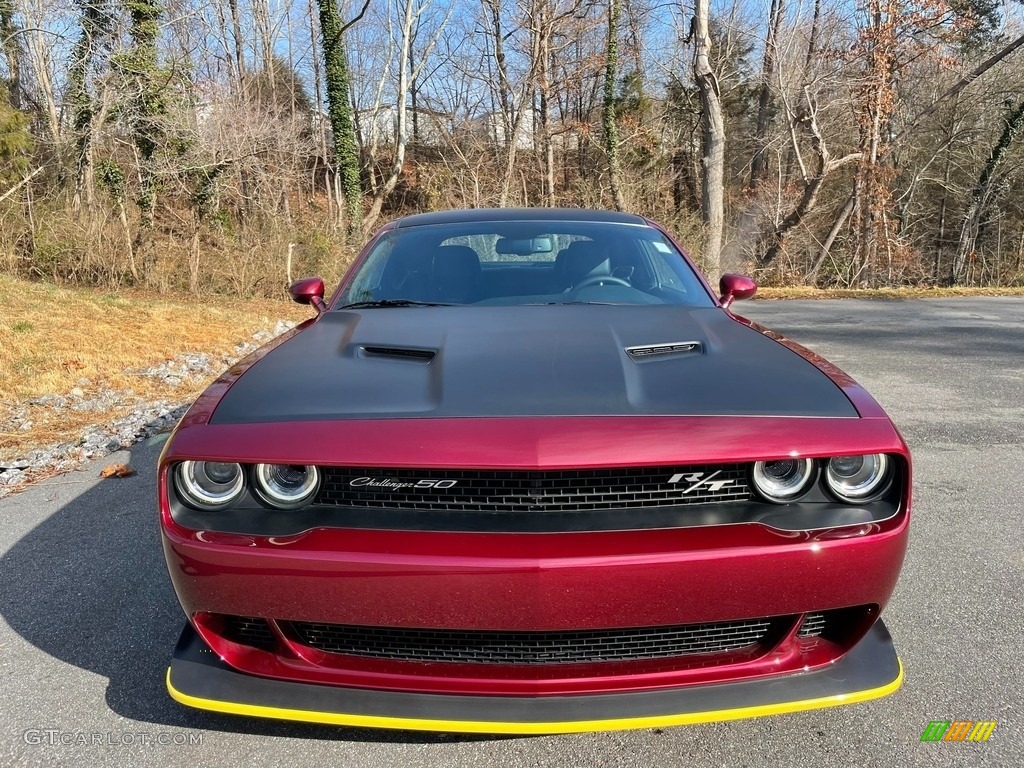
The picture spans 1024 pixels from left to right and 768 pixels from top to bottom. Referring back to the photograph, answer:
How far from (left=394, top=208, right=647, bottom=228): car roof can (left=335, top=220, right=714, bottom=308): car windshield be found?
57 mm

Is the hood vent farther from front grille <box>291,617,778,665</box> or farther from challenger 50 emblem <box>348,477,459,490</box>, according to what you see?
front grille <box>291,617,778,665</box>

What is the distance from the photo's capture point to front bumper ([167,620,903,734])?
4.91ft

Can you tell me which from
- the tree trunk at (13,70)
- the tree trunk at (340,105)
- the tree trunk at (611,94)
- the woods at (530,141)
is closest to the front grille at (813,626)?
the woods at (530,141)

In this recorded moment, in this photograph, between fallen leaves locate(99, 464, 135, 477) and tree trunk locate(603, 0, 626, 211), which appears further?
tree trunk locate(603, 0, 626, 211)

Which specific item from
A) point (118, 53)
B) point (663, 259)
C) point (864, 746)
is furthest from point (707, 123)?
point (864, 746)

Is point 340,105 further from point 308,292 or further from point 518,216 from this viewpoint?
point 308,292

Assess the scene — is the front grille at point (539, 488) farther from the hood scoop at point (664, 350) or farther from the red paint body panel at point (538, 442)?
the hood scoop at point (664, 350)

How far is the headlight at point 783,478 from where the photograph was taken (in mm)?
1628

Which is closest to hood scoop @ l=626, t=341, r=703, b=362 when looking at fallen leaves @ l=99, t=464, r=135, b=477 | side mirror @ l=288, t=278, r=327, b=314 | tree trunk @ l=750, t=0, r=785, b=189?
side mirror @ l=288, t=278, r=327, b=314

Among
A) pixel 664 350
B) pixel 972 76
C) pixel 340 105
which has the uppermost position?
pixel 972 76

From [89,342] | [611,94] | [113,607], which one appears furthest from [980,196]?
[113,607]

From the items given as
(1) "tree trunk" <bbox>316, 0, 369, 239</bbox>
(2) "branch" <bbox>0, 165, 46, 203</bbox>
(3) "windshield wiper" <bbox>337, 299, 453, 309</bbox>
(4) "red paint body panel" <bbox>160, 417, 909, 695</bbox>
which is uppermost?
(1) "tree trunk" <bbox>316, 0, 369, 239</bbox>

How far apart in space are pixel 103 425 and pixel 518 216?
3.65 metres

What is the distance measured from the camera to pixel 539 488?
5.12 ft
